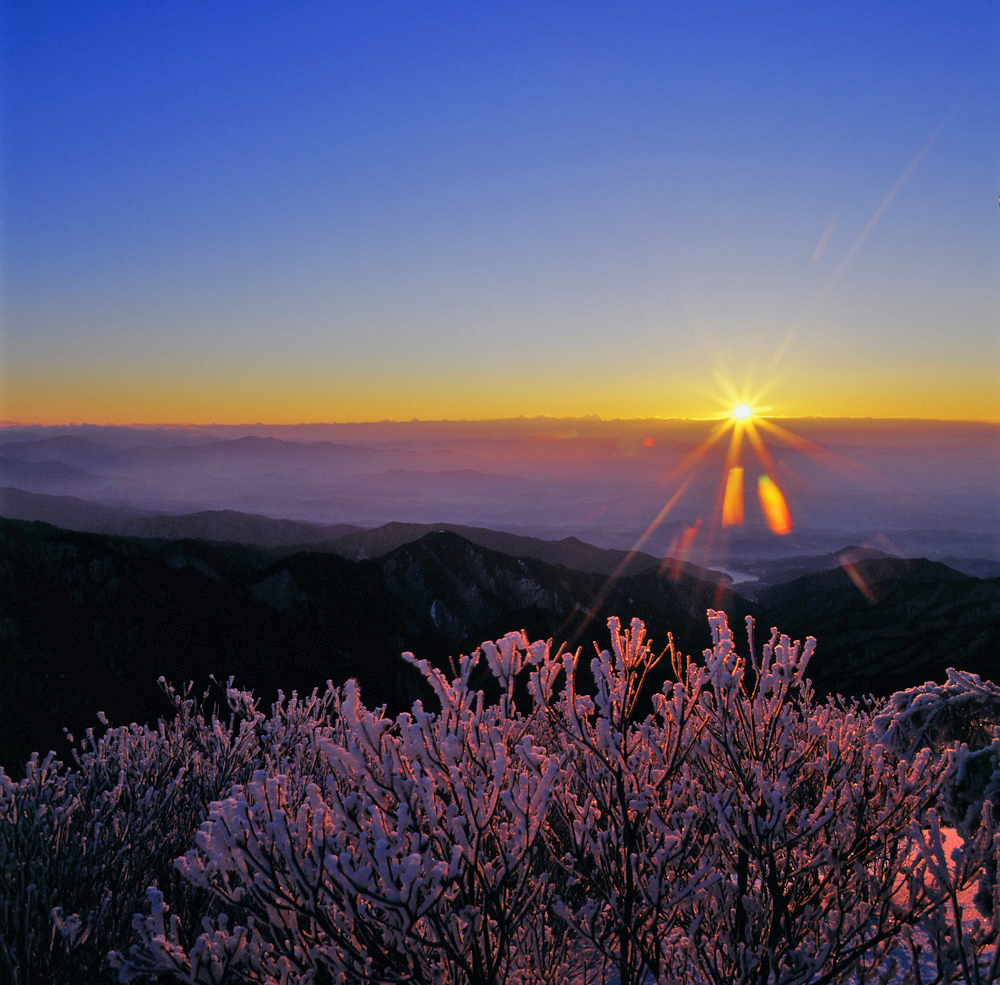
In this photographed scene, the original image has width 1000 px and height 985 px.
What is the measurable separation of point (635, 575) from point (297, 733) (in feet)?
440

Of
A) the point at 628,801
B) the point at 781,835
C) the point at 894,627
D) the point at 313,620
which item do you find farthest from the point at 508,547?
the point at 628,801

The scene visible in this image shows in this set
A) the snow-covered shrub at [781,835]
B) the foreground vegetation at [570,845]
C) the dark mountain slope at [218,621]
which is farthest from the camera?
the dark mountain slope at [218,621]

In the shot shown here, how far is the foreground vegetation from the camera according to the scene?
3.85 m

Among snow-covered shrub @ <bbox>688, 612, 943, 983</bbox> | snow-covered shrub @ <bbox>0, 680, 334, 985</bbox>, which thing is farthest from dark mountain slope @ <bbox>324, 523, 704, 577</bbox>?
snow-covered shrub @ <bbox>688, 612, 943, 983</bbox>

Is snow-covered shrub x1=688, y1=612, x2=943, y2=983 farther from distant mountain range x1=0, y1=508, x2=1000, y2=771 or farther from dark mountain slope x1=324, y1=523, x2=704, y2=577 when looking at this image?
dark mountain slope x1=324, y1=523, x2=704, y2=577

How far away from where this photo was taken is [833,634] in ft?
312

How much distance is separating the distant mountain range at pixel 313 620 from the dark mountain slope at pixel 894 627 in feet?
1.07

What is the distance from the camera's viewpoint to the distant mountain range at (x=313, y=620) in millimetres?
56219

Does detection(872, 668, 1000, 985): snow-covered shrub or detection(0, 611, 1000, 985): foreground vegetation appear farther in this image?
detection(872, 668, 1000, 985): snow-covered shrub

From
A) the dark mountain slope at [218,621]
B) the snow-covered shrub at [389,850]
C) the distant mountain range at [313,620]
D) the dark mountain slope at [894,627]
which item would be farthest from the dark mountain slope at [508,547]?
the snow-covered shrub at [389,850]

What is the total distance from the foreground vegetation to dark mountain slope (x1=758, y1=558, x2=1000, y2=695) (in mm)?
55274

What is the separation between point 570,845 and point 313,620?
76.9m

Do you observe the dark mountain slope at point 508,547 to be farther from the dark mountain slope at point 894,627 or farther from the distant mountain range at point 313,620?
the distant mountain range at point 313,620

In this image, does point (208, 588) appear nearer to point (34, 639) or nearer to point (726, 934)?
point (34, 639)
